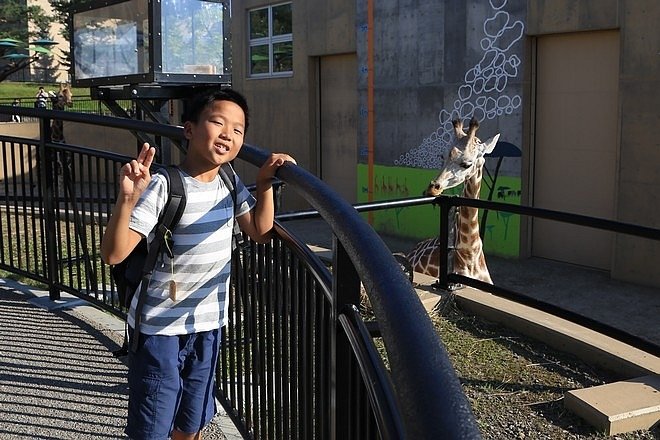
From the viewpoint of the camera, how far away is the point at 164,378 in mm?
2529

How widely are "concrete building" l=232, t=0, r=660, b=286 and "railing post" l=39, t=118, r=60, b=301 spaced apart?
6641 millimetres

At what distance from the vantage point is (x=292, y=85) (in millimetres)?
14812

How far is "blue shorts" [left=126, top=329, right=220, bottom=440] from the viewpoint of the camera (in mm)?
2518

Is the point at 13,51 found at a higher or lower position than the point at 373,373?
higher

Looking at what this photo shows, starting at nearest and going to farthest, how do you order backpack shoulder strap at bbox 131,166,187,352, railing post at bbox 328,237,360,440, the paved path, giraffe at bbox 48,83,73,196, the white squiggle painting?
railing post at bbox 328,237,360,440 < backpack shoulder strap at bbox 131,166,187,352 < the paved path < giraffe at bbox 48,83,73,196 < the white squiggle painting

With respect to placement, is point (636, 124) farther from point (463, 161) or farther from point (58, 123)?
point (58, 123)

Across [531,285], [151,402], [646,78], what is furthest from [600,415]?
[646,78]

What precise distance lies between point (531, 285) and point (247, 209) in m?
7.12

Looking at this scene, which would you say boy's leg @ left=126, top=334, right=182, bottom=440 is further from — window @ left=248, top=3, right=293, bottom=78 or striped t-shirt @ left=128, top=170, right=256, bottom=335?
window @ left=248, top=3, right=293, bottom=78

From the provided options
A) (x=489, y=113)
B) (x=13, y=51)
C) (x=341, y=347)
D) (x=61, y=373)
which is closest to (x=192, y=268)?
(x=341, y=347)

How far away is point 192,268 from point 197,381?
409mm

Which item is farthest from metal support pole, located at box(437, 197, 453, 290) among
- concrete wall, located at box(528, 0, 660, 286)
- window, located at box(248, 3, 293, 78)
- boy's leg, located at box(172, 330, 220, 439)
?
window, located at box(248, 3, 293, 78)

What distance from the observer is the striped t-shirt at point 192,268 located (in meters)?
2.52

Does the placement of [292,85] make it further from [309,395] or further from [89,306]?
[309,395]
